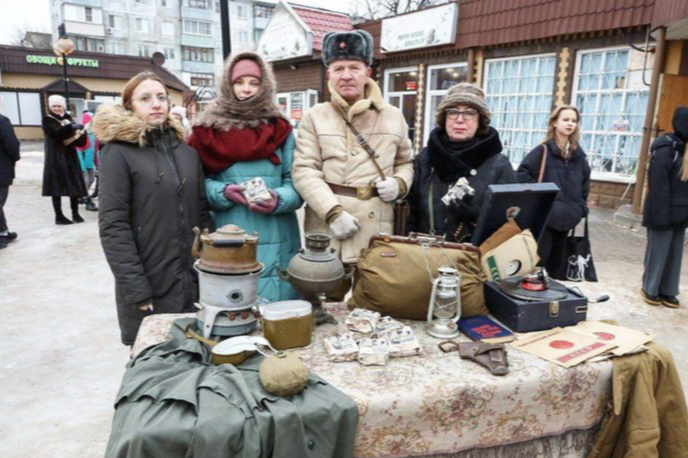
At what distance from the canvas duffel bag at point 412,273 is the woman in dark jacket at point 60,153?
645 cm

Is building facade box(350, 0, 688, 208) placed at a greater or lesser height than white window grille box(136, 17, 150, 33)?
lesser

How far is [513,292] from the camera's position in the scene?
208 centimetres

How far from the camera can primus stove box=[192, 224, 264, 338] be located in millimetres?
1775

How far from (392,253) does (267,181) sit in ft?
2.79

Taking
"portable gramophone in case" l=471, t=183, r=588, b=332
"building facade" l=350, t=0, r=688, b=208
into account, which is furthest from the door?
"portable gramophone in case" l=471, t=183, r=588, b=332

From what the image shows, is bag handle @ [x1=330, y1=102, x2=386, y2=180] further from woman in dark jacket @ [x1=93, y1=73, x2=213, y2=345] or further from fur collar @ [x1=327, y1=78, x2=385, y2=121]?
woman in dark jacket @ [x1=93, y1=73, x2=213, y2=345]

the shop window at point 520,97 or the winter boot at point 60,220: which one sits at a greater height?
the shop window at point 520,97

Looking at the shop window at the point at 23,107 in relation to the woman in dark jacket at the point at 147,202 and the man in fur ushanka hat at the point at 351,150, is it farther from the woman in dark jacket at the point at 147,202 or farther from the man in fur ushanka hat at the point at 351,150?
the man in fur ushanka hat at the point at 351,150

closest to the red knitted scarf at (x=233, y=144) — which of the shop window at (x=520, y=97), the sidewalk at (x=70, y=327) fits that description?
the sidewalk at (x=70, y=327)

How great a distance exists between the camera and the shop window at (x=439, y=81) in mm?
11617

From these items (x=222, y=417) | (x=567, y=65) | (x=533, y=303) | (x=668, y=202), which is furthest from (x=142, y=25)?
(x=222, y=417)

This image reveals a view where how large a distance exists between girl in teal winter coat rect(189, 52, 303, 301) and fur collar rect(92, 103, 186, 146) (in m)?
Answer: 0.30

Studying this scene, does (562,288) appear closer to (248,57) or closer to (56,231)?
(248,57)

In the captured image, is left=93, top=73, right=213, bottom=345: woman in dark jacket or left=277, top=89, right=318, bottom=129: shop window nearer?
left=93, top=73, right=213, bottom=345: woman in dark jacket
